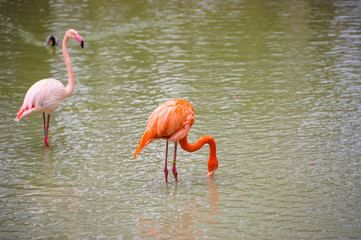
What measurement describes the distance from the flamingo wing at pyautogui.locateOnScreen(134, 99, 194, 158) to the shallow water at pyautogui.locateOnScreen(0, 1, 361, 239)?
563mm

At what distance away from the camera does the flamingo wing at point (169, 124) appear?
17.7 ft

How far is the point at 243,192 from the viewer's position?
5.38 metres

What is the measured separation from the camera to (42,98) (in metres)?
6.76

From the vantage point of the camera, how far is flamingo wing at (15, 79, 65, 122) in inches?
265

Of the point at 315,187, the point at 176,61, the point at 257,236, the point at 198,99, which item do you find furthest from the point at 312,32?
the point at 257,236

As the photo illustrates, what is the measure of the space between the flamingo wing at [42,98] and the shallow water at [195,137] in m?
0.53

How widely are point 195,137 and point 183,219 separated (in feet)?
Result: 7.78

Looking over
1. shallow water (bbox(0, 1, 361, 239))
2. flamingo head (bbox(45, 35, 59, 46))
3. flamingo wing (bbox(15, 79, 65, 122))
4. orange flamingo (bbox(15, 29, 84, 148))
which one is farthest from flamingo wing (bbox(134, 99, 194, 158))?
flamingo head (bbox(45, 35, 59, 46))

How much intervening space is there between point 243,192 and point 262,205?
0.37 meters

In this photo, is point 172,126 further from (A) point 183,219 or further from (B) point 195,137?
(B) point 195,137

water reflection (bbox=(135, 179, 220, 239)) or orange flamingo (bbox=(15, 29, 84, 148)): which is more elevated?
orange flamingo (bbox=(15, 29, 84, 148))

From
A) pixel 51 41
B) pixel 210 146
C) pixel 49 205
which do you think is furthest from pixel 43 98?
pixel 51 41

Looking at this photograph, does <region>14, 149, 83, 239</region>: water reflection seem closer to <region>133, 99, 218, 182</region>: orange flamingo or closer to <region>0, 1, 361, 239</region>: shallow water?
<region>0, 1, 361, 239</region>: shallow water

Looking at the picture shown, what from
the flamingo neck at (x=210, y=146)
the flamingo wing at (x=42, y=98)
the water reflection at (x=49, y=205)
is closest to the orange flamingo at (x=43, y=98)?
the flamingo wing at (x=42, y=98)
